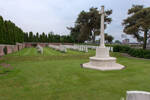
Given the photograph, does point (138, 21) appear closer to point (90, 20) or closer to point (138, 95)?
point (138, 95)

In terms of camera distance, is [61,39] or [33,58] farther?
[61,39]

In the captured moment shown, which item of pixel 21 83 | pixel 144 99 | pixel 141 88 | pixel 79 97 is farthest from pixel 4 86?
pixel 141 88

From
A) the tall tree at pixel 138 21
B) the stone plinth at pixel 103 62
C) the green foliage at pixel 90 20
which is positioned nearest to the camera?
the stone plinth at pixel 103 62

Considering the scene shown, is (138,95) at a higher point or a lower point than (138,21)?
lower

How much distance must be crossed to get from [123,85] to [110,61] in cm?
319

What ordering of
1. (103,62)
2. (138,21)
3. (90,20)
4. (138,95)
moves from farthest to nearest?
1. (90,20)
2. (138,21)
3. (103,62)
4. (138,95)

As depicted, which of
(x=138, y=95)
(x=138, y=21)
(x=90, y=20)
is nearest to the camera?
(x=138, y=95)

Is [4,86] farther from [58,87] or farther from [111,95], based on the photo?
[111,95]

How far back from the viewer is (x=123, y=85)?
4.00 m

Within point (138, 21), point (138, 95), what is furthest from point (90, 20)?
point (138, 95)

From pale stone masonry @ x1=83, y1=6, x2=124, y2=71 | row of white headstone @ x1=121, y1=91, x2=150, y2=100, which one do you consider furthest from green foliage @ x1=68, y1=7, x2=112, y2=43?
row of white headstone @ x1=121, y1=91, x2=150, y2=100

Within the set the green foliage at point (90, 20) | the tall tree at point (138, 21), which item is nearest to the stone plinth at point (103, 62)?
the tall tree at point (138, 21)

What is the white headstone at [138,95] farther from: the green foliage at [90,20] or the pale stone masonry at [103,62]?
the green foliage at [90,20]

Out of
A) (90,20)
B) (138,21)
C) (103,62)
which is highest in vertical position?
(90,20)
